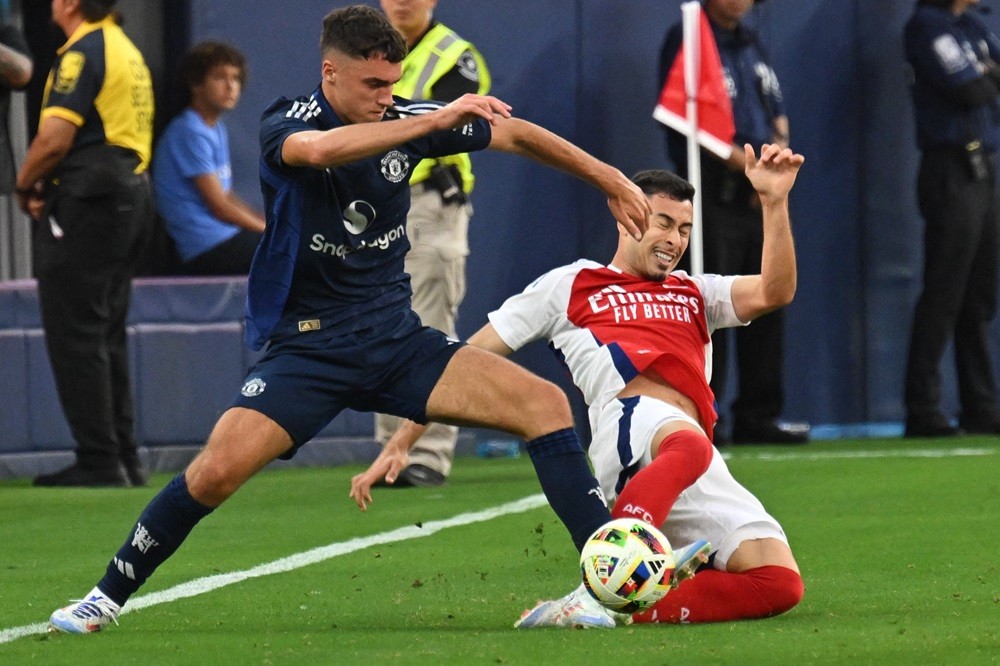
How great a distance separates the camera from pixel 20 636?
4883mm

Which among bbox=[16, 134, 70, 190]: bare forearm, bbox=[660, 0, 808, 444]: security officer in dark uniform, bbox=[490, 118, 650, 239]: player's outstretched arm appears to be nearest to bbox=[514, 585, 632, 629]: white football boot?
bbox=[490, 118, 650, 239]: player's outstretched arm

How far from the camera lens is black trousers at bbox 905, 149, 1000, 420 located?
11531 mm

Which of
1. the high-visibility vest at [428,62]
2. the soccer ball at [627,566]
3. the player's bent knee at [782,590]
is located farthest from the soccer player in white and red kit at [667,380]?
the high-visibility vest at [428,62]

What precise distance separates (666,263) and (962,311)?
6771 millimetres

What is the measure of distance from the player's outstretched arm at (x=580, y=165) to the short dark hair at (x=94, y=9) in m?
4.32

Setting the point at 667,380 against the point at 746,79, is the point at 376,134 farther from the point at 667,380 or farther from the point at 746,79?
the point at 746,79

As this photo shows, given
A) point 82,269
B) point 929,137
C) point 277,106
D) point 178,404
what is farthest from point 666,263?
point 929,137

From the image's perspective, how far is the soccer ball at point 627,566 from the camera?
4.61m

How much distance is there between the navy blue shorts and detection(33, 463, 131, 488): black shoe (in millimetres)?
4061

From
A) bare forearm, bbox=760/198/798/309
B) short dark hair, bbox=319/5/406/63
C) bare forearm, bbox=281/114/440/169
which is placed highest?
short dark hair, bbox=319/5/406/63

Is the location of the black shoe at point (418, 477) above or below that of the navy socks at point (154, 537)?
below

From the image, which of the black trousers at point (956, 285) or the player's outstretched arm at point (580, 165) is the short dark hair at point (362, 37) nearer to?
the player's outstretched arm at point (580, 165)

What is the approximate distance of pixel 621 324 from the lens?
5621mm

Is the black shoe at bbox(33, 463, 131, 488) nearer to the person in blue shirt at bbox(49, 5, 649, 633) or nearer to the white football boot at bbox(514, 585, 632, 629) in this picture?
the person in blue shirt at bbox(49, 5, 649, 633)
